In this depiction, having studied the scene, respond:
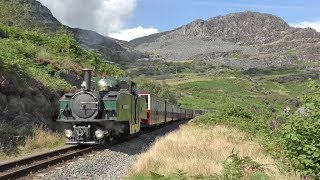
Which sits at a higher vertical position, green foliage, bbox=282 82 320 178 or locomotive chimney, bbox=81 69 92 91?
locomotive chimney, bbox=81 69 92 91

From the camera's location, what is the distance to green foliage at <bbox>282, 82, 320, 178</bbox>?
379 inches

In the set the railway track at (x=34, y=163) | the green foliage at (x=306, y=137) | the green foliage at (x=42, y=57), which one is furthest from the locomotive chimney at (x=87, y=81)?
the green foliage at (x=306, y=137)

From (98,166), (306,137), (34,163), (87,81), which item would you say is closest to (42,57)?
(87,81)

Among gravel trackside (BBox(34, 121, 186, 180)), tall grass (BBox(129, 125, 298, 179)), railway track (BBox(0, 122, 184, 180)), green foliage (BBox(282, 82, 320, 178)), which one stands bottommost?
gravel trackside (BBox(34, 121, 186, 180))

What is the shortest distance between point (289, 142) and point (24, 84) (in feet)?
54.4

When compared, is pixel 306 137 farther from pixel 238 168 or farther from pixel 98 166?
pixel 98 166

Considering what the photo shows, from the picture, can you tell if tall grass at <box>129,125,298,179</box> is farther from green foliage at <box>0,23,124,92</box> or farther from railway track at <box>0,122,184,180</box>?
green foliage at <box>0,23,124,92</box>

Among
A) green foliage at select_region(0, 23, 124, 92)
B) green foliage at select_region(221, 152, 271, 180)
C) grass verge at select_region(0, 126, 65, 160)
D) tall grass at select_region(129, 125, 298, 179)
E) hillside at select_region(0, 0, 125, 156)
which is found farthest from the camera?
green foliage at select_region(0, 23, 124, 92)

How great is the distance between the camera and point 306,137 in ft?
32.3

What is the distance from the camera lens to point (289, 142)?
10.4 m

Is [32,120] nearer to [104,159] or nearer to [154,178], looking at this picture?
[104,159]

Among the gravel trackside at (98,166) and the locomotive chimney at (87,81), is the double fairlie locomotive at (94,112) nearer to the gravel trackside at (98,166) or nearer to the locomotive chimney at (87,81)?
the locomotive chimney at (87,81)

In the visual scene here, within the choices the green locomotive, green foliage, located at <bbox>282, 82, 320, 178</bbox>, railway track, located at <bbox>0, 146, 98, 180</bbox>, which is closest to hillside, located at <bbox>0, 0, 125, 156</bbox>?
railway track, located at <bbox>0, 146, 98, 180</bbox>

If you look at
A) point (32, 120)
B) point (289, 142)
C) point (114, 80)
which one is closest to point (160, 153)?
point (289, 142)
